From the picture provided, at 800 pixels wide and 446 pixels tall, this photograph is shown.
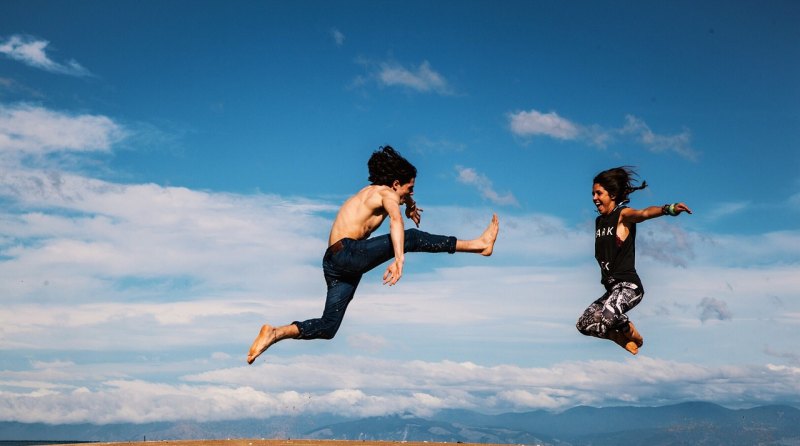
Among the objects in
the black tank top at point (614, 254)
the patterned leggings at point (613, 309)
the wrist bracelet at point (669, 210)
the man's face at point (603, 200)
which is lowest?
the patterned leggings at point (613, 309)

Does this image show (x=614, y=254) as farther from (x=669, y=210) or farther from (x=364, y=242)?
(x=364, y=242)

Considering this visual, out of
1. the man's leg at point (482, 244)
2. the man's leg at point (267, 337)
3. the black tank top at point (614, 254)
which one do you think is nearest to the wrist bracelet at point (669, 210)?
the black tank top at point (614, 254)

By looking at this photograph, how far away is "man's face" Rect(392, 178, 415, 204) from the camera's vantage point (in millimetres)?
12023

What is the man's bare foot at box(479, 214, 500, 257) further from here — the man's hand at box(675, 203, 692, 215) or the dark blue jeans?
the man's hand at box(675, 203, 692, 215)

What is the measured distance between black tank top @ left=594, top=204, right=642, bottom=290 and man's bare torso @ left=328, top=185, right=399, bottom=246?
11.2 ft

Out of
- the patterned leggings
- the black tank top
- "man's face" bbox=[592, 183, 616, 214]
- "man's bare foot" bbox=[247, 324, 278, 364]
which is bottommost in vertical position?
"man's bare foot" bbox=[247, 324, 278, 364]

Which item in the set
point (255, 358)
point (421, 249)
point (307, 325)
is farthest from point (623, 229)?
point (255, 358)

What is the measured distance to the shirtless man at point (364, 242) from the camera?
11383mm

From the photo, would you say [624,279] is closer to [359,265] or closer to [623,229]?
[623,229]

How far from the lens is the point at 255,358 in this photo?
11.3 meters

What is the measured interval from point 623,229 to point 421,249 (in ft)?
10.3

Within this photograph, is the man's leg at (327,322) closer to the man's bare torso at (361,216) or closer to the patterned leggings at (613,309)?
the man's bare torso at (361,216)

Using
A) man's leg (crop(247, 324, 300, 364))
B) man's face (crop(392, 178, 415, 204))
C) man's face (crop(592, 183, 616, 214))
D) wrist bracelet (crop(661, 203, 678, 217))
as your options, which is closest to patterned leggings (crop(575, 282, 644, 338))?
man's face (crop(592, 183, 616, 214))

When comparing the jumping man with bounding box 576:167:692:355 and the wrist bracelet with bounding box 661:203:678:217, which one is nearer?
the wrist bracelet with bounding box 661:203:678:217
